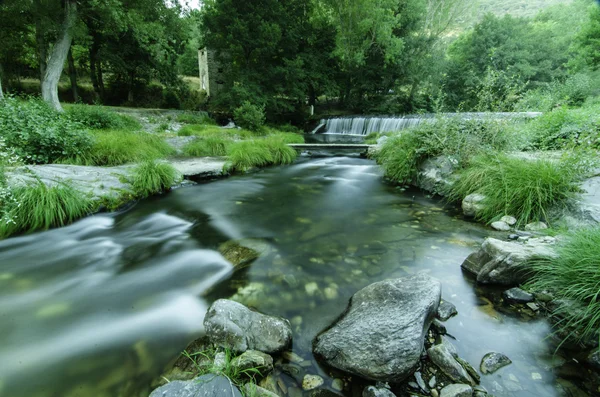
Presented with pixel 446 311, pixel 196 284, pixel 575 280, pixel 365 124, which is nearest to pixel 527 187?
pixel 575 280

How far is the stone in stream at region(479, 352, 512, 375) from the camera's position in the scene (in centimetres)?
179

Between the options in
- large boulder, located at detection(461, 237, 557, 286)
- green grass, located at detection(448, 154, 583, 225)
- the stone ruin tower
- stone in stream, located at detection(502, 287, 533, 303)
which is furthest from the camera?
the stone ruin tower

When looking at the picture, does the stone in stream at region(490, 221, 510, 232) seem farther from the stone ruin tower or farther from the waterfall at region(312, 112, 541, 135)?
the stone ruin tower

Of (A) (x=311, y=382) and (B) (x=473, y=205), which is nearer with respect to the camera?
(A) (x=311, y=382)

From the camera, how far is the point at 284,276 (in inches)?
115

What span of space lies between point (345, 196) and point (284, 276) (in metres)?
3.23

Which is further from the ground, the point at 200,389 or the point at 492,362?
the point at 200,389

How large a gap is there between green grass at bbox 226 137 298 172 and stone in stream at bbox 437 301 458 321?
632 centimetres

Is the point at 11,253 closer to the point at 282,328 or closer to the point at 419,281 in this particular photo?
the point at 282,328

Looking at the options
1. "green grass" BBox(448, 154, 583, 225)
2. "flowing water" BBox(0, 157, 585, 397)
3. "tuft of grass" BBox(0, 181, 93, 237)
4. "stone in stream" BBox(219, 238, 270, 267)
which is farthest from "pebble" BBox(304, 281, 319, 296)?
"tuft of grass" BBox(0, 181, 93, 237)

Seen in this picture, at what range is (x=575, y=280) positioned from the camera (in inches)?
84.2

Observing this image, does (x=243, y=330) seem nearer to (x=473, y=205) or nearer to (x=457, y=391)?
(x=457, y=391)

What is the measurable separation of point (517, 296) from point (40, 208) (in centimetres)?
573

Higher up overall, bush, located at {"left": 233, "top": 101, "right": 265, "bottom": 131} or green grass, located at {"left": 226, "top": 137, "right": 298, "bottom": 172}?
bush, located at {"left": 233, "top": 101, "right": 265, "bottom": 131}
